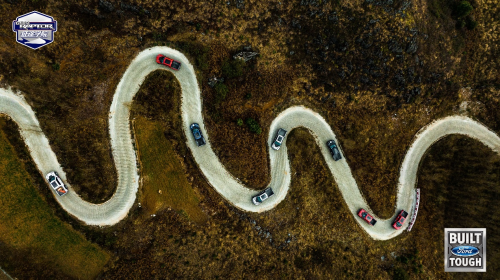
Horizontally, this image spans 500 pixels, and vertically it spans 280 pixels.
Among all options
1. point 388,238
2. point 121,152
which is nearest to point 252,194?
point 121,152

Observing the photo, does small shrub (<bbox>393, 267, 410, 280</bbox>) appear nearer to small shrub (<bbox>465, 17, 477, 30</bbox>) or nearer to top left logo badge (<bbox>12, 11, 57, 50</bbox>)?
small shrub (<bbox>465, 17, 477, 30</bbox>)

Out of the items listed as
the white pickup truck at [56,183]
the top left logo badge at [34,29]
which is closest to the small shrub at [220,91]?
the top left logo badge at [34,29]

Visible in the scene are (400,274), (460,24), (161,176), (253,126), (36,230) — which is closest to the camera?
(36,230)

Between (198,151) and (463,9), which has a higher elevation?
(463,9)

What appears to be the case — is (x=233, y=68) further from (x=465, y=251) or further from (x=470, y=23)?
(x=465, y=251)

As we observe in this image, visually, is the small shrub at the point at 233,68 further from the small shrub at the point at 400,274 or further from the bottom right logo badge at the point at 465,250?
the bottom right logo badge at the point at 465,250

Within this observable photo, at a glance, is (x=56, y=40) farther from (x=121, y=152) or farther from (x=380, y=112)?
(x=380, y=112)

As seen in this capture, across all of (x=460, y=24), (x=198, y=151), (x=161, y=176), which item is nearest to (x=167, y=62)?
(x=198, y=151)
